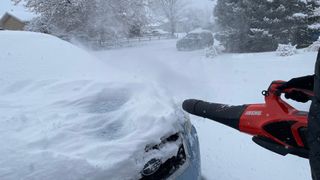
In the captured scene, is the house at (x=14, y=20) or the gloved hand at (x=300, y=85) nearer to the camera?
the gloved hand at (x=300, y=85)

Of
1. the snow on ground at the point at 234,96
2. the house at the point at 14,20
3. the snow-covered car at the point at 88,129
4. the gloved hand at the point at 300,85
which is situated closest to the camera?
the gloved hand at the point at 300,85

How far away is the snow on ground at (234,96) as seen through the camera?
3.92 meters

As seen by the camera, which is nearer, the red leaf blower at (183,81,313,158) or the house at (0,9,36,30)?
the red leaf blower at (183,81,313,158)

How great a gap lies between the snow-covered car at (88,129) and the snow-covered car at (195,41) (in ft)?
66.7

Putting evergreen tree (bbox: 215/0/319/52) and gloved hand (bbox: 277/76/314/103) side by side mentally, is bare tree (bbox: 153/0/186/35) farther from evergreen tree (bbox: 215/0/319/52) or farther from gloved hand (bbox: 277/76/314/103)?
gloved hand (bbox: 277/76/314/103)

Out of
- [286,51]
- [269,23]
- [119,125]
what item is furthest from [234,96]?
[269,23]

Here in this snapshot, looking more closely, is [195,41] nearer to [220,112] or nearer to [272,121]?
[220,112]

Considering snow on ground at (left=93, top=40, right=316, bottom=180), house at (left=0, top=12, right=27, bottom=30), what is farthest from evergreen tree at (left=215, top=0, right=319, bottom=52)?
house at (left=0, top=12, right=27, bottom=30)

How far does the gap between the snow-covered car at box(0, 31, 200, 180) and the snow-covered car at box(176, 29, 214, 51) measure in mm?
20332

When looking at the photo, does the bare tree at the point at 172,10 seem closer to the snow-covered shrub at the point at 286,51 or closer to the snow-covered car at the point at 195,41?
the snow-covered car at the point at 195,41

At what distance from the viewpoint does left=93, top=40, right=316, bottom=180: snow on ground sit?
392cm

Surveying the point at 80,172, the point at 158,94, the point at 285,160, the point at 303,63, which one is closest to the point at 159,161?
the point at 80,172

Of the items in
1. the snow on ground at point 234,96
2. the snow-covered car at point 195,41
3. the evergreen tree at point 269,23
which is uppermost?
the evergreen tree at point 269,23

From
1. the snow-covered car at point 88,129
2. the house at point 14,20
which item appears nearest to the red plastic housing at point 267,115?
the snow-covered car at point 88,129
